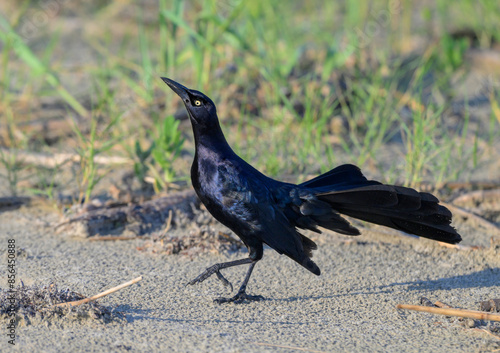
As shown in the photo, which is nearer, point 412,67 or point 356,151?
point 356,151

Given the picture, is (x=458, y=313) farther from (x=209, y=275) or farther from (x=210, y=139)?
(x=210, y=139)

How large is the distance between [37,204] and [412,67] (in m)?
3.95

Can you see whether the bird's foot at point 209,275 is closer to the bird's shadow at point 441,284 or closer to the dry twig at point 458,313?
the bird's shadow at point 441,284

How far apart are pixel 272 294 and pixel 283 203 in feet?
1.56

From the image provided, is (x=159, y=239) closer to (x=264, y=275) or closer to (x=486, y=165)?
(x=264, y=275)

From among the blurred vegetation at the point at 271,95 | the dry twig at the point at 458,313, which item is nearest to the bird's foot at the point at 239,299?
the dry twig at the point at 458,313

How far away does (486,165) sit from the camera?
16.7ft

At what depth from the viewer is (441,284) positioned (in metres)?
3.50

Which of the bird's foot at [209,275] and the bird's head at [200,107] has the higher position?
the bird's head at [200,107]

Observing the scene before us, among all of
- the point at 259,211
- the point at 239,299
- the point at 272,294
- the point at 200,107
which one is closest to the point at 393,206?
the point at 259,211

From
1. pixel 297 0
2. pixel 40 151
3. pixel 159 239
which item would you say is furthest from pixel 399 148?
pixel 297 0

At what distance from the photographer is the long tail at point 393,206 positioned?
3092 millimetres

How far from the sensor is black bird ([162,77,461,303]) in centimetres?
312

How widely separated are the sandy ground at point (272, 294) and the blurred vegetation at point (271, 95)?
23.3 inches
